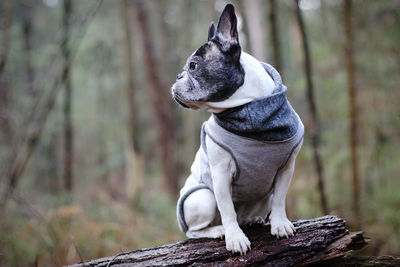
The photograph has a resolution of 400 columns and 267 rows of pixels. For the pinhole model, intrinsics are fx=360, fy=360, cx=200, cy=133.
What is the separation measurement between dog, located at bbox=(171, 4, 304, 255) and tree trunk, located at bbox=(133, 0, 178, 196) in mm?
9970

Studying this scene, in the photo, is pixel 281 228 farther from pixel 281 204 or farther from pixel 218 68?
pixel 218 68

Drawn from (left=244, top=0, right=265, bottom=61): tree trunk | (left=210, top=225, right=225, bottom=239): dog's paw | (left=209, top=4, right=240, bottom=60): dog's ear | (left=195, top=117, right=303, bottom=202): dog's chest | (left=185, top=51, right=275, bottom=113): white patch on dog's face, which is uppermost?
(left=244, top=0, right=265, bottom=61): tree trunk

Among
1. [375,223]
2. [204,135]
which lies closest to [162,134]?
[375,223]

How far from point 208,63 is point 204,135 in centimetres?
70

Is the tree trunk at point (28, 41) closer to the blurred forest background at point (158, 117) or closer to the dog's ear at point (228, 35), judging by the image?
the blurred forest background at point (158, 117)

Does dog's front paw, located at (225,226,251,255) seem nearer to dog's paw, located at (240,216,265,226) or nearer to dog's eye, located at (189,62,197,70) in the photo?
dog's paw, located at (240,216,265,226)

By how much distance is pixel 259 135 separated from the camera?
2.77 metres

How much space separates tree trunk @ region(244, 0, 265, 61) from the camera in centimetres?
693

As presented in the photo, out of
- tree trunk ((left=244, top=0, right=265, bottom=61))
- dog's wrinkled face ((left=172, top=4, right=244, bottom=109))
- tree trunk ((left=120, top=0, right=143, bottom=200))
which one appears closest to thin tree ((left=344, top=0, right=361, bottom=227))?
tree trunk ((left=244, top=0, right=265, bottom=61))

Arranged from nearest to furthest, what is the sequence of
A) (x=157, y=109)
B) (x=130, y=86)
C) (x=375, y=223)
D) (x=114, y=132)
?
(x=375, y=223)
(x=130, y=86)
(x=157, y=109)
(x=114, y=132)

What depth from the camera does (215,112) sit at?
9.34 ft

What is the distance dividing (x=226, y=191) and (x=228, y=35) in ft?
3.97

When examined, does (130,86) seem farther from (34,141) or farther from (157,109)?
(34,141)

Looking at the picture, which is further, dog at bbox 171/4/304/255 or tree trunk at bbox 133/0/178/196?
tree trunk at bbox 133/0/178/196
